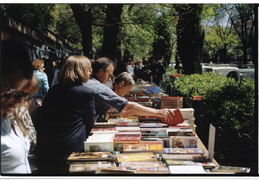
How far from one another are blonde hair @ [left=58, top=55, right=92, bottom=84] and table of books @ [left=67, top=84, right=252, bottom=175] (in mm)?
645

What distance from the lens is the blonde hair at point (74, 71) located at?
3.12m

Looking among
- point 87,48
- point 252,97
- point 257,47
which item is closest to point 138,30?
point 87,48

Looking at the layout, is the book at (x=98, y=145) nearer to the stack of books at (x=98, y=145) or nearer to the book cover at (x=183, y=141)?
the stack of books at (x=98, y=145)

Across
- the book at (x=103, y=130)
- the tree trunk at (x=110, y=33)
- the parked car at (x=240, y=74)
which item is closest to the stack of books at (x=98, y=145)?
the book at (x=103, y=130)

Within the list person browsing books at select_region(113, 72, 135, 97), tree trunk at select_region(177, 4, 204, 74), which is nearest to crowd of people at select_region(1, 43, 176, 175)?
person browsing books at select_region(113, 72, 135, 97)

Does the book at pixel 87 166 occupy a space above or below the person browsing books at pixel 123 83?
below

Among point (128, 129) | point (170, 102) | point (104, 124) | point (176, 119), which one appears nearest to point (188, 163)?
point (176, 119)

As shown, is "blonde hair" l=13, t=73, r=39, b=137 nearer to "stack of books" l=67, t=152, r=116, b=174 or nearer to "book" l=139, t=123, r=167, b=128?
"stack of books" l=67, t=152, r=116, b=174

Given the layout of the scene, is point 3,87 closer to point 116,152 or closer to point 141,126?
point 116,152

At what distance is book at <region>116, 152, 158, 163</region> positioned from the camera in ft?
10.3

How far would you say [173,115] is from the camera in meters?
4.05

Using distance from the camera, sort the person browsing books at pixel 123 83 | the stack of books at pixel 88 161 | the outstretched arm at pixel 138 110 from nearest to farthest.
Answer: the stack of books at pixel 88 161 < the outstretched arm at pixel 138 110 < the person browsing books at pixel 123 83

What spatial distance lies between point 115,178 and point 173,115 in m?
1.44

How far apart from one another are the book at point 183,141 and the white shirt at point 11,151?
5.50ft
